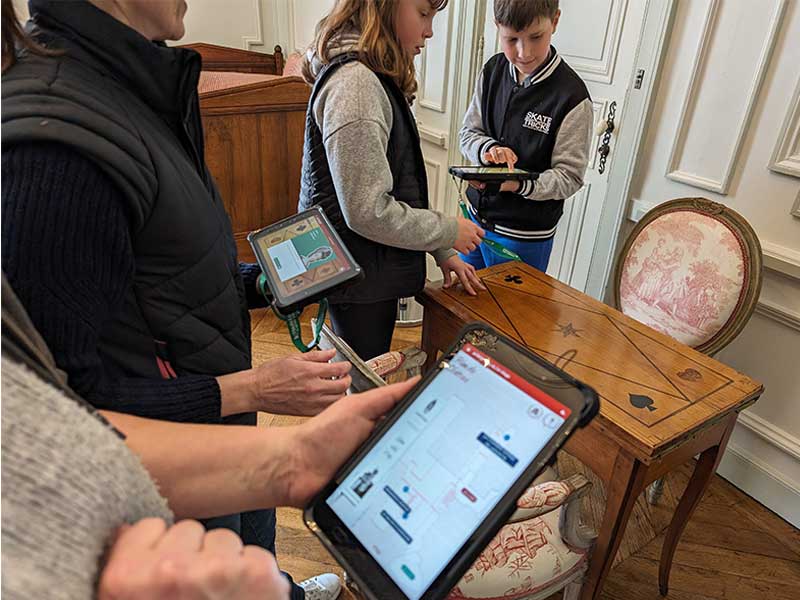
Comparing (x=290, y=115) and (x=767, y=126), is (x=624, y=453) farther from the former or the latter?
(x=290, y=115)

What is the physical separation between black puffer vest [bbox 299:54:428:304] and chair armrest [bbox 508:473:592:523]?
1.77 feet

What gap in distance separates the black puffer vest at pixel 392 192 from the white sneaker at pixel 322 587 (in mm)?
674

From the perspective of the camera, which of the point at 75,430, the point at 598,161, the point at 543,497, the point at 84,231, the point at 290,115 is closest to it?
the point at 75,430

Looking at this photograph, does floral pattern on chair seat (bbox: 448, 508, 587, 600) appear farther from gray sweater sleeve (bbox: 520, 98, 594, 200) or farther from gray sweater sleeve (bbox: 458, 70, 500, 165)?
gray sweater sleeve (bbox: 458, 70, 500, 165)

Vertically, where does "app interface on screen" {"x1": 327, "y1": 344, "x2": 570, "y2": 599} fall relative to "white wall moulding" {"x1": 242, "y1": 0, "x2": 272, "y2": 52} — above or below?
below

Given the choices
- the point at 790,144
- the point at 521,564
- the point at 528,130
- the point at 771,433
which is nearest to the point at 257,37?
the point at 528,130

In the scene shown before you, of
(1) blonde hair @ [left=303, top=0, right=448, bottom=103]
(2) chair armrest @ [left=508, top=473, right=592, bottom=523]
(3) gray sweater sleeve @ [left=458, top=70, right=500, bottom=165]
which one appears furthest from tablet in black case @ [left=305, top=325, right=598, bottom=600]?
(3) gray sweater sleeve @ [left=458, top=70, right=500, bottom=165]

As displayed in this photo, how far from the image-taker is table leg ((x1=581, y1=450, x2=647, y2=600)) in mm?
947

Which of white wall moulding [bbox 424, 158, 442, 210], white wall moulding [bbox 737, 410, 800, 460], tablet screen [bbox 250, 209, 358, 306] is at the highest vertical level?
tablet screen [bbox 250, 209, 358, 306]

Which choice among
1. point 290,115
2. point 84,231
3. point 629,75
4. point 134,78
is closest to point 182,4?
point 134,78

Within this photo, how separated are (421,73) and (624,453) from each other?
2.18 metres

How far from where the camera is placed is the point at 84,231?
19.3 inches

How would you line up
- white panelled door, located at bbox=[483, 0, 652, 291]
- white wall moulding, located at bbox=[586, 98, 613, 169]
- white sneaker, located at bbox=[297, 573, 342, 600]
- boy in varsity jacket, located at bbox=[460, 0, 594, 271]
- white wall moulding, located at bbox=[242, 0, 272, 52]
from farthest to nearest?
white wall moulding, located at bbox=[242, 0, 272, 52]
white wall moulding, located at bbox=[586, 98, 613, 169]
white panelled door, located at bbox=[483, 0, 652, 291]
boy in varsity jacket, located at bbox=[460, 0, 594, 271]
white sneaker, located at bbox=[297, 573, 342, 600]

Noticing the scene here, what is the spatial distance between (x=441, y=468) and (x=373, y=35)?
2.79 ft
